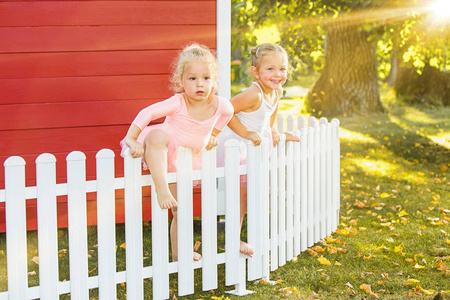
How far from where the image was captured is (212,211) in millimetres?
4305

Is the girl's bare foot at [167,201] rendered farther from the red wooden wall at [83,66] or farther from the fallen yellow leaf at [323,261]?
the red wooden wall at [83,66]

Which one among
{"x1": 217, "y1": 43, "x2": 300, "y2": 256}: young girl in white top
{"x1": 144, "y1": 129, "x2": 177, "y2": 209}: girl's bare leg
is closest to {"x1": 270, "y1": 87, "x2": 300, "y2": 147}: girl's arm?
{"x1": 217, "y1": 43, "x2": 300, "y2": 256}: young girl in white top

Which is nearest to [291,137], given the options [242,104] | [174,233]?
[242,104]

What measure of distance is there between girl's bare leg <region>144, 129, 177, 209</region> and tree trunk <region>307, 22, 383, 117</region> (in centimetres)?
1082

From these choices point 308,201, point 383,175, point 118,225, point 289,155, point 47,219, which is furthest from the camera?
point 383,175

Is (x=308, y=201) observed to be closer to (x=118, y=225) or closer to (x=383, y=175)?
(x=118, y=225)

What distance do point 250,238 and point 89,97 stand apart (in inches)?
80.4

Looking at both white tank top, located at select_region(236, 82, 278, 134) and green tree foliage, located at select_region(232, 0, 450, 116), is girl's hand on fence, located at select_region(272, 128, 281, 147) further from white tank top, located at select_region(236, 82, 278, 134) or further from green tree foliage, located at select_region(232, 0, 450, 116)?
green tree foliage, located at select_region(232, 0, 450, 116)

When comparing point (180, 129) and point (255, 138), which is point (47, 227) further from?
point (255, 138)

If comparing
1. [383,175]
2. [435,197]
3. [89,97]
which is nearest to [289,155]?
[89,97]

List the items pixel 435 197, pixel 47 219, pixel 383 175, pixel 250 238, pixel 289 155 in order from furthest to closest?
1. pixel 383 175
2. pixel 435 197
3. pixel 289 155
4. pixel 250 238
5. pixel 47 219

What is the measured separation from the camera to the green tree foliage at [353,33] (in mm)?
10008

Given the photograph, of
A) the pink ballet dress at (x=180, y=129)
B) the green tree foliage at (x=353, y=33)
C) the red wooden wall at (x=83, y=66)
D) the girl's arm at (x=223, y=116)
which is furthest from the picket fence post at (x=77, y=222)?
the green tree foliage at (x=353, y=33)

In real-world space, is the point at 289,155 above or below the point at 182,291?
above
